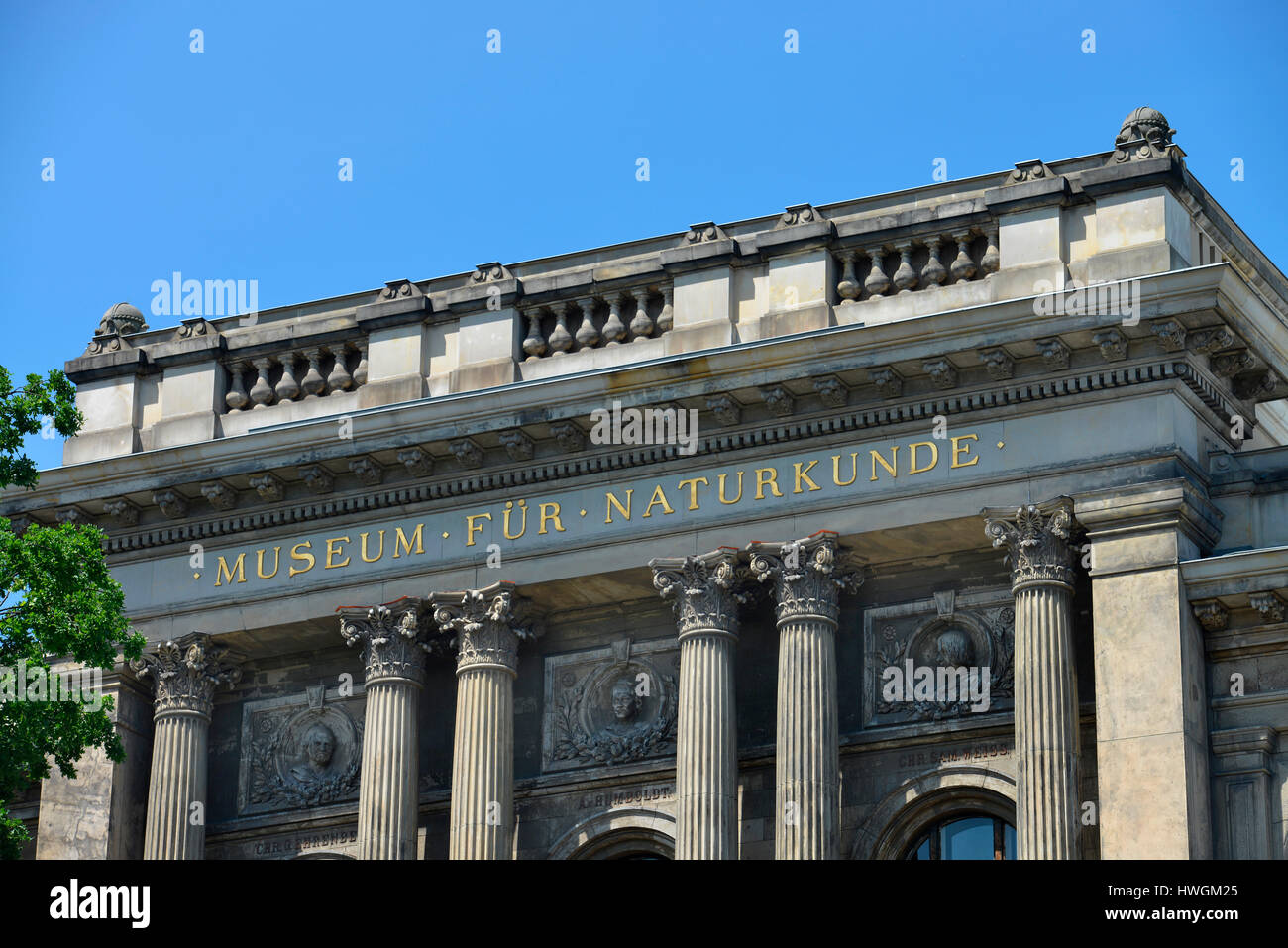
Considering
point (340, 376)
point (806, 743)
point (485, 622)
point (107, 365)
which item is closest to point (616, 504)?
point (485, 622)

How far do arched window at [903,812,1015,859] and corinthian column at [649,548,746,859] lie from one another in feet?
8.62

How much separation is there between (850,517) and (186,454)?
1042 centimetres

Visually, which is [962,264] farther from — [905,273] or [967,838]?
[967,838]

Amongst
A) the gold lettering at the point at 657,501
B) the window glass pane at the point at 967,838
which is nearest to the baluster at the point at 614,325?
the gold lettering at the point at 657,501

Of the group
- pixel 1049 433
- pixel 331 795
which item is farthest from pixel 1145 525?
pixel 331 795

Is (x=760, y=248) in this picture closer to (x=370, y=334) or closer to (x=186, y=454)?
(x=370, y=334)

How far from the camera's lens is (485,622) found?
43219 millimetres

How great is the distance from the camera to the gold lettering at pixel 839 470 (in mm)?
41312

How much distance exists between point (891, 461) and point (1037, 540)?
101 inches

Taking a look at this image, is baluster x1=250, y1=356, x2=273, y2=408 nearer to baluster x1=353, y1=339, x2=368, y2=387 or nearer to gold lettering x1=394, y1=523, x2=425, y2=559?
baluster x1=353, y1=339, x2=368, y2=387

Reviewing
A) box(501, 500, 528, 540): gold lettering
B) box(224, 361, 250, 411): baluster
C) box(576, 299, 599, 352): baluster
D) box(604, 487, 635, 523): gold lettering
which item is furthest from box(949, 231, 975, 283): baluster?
box(224, 361, 250, 411): baluster

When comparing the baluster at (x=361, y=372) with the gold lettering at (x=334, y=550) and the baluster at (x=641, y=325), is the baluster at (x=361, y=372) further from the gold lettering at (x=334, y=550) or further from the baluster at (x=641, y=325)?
the baluster at (x=641, y=325)
